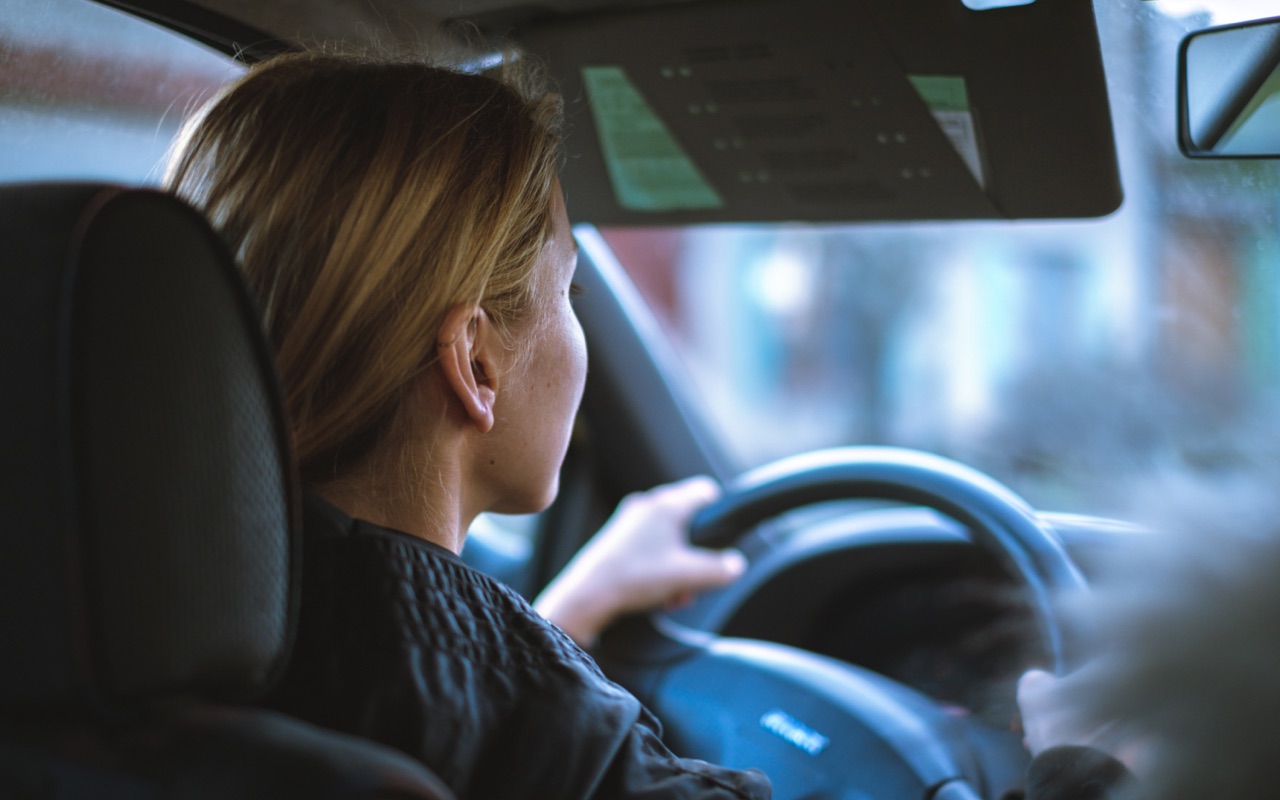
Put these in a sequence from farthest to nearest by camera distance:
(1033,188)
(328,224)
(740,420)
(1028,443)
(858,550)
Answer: (740,420), (858,550), (1028,443), (1033,188), (328,224)

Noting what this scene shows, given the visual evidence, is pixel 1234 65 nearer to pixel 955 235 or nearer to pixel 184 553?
pixel 184 553

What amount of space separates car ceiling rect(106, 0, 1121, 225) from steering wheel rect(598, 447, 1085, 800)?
50cm

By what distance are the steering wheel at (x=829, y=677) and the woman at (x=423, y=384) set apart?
29.4 inches

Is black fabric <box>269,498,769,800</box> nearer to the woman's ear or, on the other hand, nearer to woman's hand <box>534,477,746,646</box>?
the woman's ear

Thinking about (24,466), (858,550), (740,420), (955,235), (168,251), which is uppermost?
(168,251)

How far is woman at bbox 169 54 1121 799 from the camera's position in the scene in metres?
1.07

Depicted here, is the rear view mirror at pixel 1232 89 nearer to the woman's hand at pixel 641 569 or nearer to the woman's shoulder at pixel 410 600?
the woman's shoulder at pixel 410 600

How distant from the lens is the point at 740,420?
1255 cm

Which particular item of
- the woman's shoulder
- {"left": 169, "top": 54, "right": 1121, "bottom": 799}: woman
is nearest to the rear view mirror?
{"left": 169, "top": 54, "right": 1121, "bottom": 799}: woman

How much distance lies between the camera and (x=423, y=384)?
1.35 meters

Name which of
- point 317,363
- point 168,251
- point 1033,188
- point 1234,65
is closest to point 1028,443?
point 1033,188

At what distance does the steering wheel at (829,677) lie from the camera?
188cm

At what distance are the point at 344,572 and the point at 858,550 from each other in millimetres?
1720

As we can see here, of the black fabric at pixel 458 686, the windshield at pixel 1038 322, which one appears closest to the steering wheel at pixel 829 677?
the windshield at pixel 1038 322
